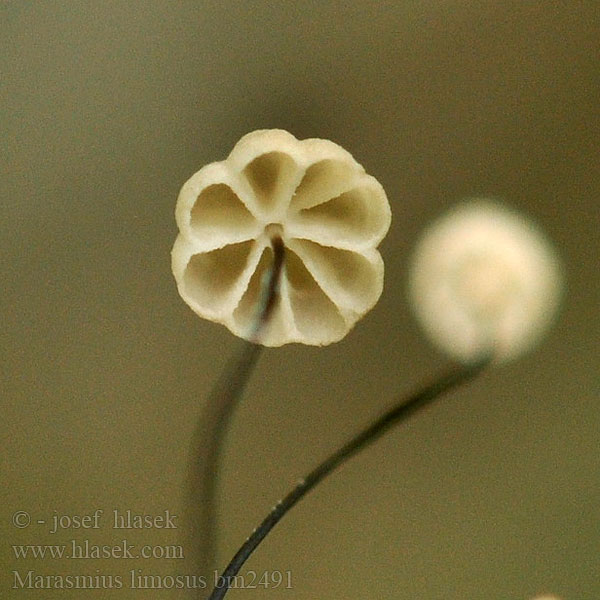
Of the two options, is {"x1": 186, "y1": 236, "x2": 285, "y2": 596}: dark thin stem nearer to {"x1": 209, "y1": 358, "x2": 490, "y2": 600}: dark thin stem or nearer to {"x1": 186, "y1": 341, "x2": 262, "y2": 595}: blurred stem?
{"x1": 186, "y1": 341, "x2": 262, "y2": 595}: blurred stem

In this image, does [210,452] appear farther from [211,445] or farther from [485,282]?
[485,282]

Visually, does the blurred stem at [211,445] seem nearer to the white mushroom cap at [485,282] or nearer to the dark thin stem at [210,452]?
the dark thin stem at [210,452]

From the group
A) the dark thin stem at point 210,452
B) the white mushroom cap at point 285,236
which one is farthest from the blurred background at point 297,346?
the white mushroom cap at point 285,236

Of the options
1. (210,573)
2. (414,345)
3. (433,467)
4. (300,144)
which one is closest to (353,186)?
(300,144)

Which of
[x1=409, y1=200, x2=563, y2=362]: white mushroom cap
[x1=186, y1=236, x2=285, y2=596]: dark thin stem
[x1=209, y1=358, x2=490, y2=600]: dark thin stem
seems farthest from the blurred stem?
[x1=409, y1=200, x2=563, y2=362]: white mushroom cap

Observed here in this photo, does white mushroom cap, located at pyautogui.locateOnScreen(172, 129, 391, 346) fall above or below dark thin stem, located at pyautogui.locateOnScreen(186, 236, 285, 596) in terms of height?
above

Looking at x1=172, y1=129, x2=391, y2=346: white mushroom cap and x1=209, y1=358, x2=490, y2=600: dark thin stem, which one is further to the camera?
x1=209, y1=358, x2=490, y2=600: dark thin stem

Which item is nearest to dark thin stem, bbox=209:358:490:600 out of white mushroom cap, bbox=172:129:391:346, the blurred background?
the blurred background
